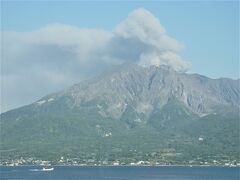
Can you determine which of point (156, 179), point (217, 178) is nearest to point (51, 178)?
point (156, 179)

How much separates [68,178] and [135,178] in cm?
1772

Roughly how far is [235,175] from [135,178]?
3240 centimetres

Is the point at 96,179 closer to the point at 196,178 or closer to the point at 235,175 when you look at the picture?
the point at 196,178

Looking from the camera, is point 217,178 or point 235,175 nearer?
point 217,178

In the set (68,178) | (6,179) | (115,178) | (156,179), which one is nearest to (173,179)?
(156,179)

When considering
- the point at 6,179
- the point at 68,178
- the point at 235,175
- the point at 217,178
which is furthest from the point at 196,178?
the point at 6,179

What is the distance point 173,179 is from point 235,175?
27.3 meters

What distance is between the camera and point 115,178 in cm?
18162

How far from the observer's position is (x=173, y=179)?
17688 centimetres

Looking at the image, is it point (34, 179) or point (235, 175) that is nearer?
point (34, 179)

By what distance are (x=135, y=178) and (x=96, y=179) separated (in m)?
11.1

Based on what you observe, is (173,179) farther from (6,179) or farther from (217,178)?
(6,179)

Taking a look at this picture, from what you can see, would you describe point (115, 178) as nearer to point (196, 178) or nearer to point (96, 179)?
point (96, 179)

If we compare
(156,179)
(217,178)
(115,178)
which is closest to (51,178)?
(115,178)
